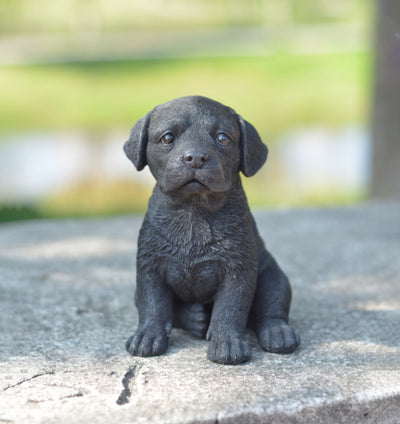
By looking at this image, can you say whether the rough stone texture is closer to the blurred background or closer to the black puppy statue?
the black puppy statue

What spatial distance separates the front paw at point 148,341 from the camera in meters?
3.17

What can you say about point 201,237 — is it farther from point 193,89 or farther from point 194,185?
point 193,89

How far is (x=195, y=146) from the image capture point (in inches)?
118

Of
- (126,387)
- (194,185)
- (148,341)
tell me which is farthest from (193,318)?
(194,185)

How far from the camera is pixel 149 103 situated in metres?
15.6

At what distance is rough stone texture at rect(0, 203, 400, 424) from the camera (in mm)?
2717

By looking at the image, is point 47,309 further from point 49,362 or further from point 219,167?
point 219,167

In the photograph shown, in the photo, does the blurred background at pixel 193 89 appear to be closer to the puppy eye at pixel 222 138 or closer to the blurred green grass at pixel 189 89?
the blurred green grass at pixel 189 89

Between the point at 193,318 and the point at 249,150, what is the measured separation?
882 millimetres

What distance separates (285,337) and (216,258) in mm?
508

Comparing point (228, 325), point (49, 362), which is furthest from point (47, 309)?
point (228, 325)

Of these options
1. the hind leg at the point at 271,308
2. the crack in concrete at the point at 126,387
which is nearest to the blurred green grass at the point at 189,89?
the hind leg at the point at 271,308

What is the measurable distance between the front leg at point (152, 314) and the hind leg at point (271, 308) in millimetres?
460

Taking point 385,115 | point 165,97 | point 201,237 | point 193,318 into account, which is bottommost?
point 193,318
